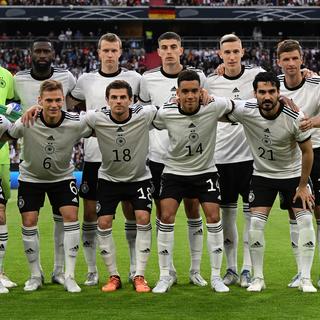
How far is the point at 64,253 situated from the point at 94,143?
3.65 feet

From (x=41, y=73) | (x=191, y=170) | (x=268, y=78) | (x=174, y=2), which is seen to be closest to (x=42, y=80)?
(x=41, y=73)

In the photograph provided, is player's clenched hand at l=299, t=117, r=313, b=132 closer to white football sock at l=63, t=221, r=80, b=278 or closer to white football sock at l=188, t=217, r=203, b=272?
white football sock at l=188, t=217, r=203, b=272

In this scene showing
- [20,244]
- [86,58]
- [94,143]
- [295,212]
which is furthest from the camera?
[86,58]

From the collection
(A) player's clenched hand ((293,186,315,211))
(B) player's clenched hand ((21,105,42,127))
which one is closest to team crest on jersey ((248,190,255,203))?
(A) player's clenched hand ((293,186,315,211))

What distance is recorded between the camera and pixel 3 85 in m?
8.84

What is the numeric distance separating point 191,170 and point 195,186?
15cm

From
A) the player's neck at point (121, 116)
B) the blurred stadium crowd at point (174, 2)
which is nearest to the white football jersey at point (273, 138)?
the player's neck at point (121, 116)

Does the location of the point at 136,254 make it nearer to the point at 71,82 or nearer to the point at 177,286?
the point at 177,286

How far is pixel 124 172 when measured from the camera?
8.27 metres

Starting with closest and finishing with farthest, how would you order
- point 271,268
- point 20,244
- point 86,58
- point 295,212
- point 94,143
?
point 295,212
point 94,143
point 271,268
point 20,244
point 86,58

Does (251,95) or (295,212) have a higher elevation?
(251,95)

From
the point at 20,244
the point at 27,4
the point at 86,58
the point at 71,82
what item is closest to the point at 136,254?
the point at 71,82

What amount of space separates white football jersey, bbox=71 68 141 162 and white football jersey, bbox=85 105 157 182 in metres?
0.38

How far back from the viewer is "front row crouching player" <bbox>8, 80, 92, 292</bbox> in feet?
26.6
